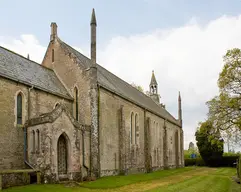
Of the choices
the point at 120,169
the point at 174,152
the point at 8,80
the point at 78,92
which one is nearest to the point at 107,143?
the point at 120,169

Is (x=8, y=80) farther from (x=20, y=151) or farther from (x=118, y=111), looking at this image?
(x=118, y=111)

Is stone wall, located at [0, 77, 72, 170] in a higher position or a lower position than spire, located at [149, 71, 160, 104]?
lower

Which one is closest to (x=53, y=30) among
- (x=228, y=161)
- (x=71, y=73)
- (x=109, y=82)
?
(x=71, y=73)

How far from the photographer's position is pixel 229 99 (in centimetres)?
2697

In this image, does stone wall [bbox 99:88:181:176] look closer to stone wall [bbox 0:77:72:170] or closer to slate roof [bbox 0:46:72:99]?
slate roof [bbox 0:46:72:99]

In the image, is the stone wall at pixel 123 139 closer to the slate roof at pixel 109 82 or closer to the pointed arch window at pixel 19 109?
the slate roof at pixel 109 82

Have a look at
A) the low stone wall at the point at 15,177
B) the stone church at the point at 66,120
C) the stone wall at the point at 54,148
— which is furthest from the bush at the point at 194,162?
the low stone wall at the point at 15,177

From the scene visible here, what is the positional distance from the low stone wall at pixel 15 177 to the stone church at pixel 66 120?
83 centimetres

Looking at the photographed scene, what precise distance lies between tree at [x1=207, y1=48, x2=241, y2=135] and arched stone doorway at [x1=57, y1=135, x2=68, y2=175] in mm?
14435

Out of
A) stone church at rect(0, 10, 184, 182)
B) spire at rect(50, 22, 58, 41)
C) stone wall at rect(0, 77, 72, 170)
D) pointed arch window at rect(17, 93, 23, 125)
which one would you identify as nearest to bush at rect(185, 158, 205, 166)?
stone church at rect(0, 10, 184, 182)

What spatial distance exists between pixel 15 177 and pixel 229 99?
742 inches

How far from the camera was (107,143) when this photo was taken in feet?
94.0

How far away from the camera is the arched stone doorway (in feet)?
71.8

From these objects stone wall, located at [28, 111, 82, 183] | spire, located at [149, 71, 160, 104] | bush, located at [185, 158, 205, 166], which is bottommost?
bush, located at [185, 158, 205, 166]
